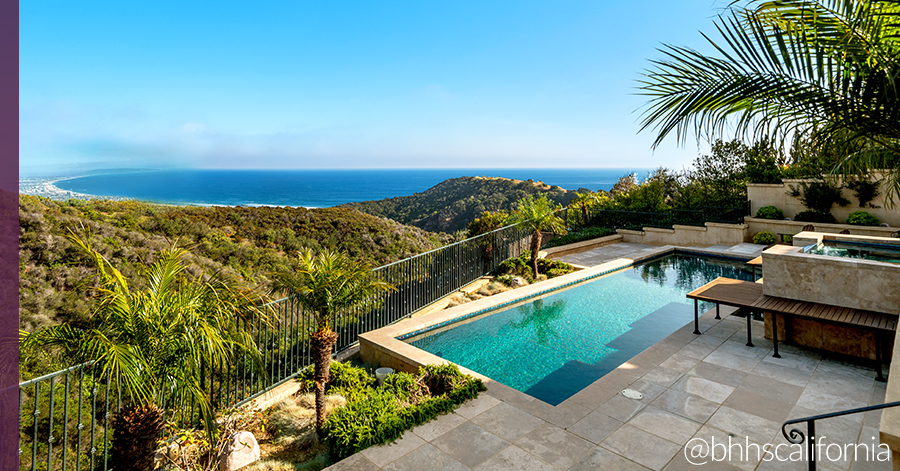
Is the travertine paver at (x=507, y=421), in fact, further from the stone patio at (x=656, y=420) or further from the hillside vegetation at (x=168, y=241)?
the hillside vegetation at (x=168, y=241)

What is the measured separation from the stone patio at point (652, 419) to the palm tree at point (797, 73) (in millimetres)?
2285

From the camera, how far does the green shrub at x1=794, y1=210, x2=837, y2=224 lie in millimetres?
12875

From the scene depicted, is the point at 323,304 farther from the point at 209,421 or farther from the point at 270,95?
the point at 270,95

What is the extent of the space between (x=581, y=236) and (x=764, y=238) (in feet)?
18.5

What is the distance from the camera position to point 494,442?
3.36m

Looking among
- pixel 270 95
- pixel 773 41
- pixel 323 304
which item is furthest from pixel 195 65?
pixel 773 41

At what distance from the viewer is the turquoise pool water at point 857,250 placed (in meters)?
5.67

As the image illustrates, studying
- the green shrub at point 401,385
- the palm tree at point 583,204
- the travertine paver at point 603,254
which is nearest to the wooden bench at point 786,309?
the green shrub at point 401,385

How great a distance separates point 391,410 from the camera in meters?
3.68

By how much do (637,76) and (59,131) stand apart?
29110 mm

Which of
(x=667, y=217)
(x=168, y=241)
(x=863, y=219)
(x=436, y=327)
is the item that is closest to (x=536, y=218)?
(x=436, y=327)

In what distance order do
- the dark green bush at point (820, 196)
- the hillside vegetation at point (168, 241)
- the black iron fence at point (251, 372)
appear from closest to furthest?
the black iron fence at point (251, 372), the hillside vegetation at point (168, 241), the dark green bush at point (820, 196)

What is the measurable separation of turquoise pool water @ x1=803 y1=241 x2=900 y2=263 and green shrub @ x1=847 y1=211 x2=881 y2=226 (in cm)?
770

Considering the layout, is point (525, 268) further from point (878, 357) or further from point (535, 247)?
point (878, 357)
